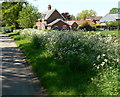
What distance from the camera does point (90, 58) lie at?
7.36m

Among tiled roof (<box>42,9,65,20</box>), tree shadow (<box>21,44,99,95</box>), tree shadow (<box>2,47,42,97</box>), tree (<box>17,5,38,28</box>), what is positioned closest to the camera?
tree shadow (<box>21,44,99,95</box>)

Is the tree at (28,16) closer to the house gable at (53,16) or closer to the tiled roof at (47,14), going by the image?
the tiled roof at (47,14)

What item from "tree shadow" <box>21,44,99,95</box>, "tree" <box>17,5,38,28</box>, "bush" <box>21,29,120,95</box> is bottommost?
"tree shadow" <box>21,44,99,95</box>

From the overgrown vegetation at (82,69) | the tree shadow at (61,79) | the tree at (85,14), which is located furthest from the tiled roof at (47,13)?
the tree at (85,14)

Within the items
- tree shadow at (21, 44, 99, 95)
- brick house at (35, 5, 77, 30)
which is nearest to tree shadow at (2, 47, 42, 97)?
tree shadow at (21, 44, 99, 95)

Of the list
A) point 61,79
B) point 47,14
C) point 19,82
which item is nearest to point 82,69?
point 61,79

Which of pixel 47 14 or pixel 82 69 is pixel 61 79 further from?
pixel 47 14

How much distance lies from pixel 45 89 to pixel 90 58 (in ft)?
7.78

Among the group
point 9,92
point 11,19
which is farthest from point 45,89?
point 11,19

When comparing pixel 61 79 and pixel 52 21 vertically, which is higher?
pixel 52 21

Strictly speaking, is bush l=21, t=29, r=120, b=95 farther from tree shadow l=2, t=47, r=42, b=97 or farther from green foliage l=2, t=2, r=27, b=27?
green foliage l=2, t=2, r=27, b=27

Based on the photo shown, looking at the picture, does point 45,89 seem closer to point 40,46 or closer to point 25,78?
point 25,78

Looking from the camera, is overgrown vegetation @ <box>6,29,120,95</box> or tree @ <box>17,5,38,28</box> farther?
tree @ <box>17,5,38,28</box>

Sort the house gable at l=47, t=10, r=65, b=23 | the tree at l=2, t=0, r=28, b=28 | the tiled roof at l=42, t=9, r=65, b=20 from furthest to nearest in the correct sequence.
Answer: the tiled roof at l=42, t=9, r=65, b=20 < the house gable at l=47, t=10, r=65, b=23 < the tree at l=2, t=0, r=28, b=28
